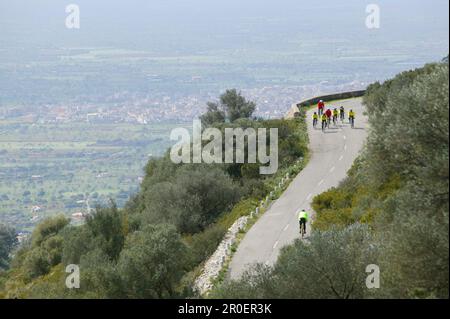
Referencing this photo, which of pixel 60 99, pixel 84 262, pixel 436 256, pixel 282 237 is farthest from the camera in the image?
pixel 60 99

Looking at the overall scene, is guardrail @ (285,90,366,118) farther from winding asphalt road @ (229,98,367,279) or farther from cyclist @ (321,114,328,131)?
cyclist @ (321,114,328,131)

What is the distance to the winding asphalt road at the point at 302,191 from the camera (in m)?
23.5

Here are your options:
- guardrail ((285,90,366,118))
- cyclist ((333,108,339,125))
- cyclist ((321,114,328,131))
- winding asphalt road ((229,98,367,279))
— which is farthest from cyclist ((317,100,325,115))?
guardrail ((285,90,366,118))

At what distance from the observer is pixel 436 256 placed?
43.8 feet

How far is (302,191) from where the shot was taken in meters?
30.4

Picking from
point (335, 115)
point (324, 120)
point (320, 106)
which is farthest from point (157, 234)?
point (320, 106)

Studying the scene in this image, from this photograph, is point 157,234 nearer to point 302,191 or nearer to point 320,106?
point 302,191

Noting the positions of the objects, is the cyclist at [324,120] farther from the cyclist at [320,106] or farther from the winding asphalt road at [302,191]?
the cyclist at [320,106]

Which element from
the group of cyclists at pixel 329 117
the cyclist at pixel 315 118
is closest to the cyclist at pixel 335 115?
the group of cyclists at pixel 329 117

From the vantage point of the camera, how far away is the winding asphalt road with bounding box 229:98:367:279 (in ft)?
77.2

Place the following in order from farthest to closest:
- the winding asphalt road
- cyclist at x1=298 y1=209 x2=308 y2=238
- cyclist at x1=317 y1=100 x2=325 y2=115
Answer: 1. cyclist at x1=317 y1=100 x2=325 y2=115
2. cyclist at x1=298 y1=209 x2=308 y2=238
3. the winding asphalt road
